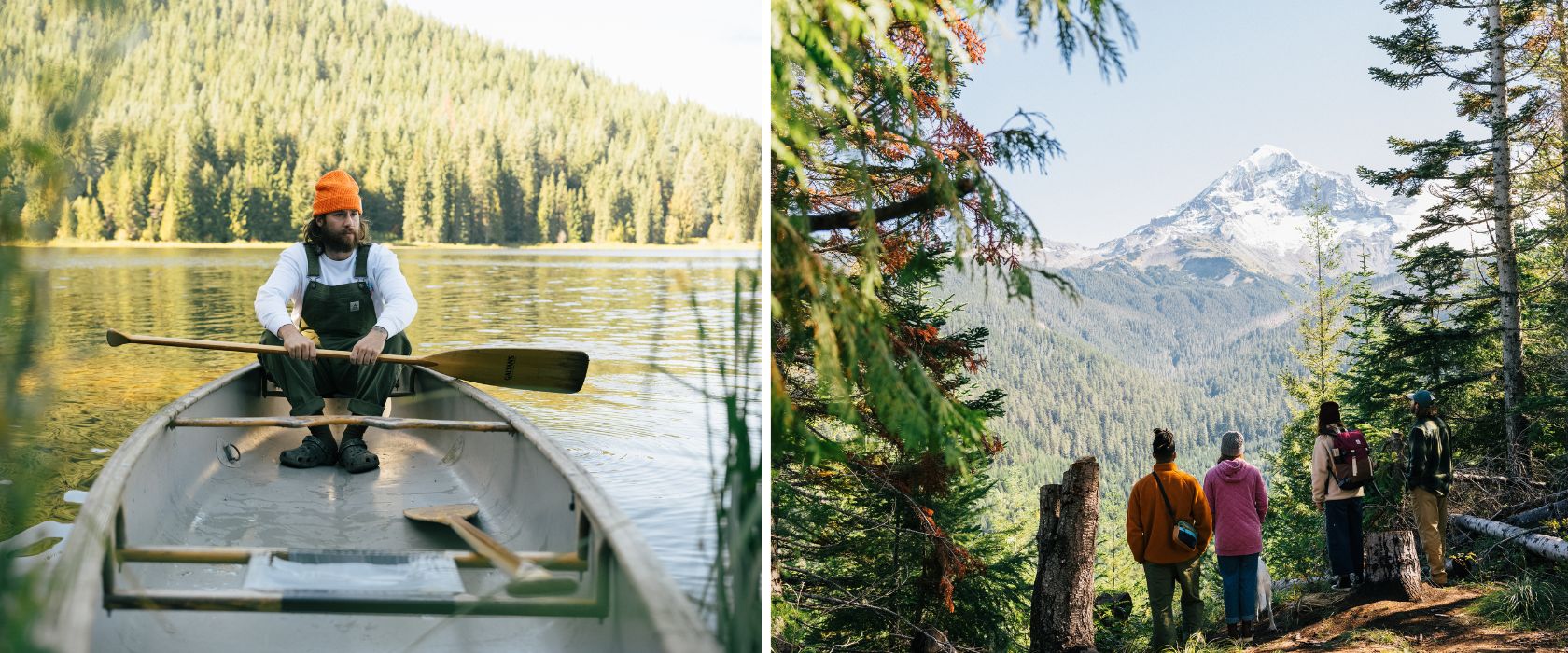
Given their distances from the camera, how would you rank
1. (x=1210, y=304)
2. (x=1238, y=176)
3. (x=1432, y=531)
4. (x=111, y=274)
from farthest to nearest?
(x=1210, y=304) < (x=1238, y=176) < (x=111, y=274) < (x=1432, y=531)

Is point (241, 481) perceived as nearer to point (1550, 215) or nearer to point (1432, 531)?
point (1432, 531)

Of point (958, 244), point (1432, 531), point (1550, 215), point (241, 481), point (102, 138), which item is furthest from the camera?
point (1550, 215)

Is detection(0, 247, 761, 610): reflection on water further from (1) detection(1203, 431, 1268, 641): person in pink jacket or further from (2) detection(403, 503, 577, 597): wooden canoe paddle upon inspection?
(1) detection(1203, 431, 1268, 641): person in pink jacket

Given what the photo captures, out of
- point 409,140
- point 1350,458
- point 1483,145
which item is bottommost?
point 1350,458

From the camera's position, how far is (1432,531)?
434 cm

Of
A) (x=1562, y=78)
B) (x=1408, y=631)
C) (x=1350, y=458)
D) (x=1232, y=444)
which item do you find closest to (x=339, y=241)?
(x=1232, y=444)

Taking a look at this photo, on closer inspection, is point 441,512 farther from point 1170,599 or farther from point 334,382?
point 1170,599

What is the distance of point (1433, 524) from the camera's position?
4309mm

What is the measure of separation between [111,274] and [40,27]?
1441 inches

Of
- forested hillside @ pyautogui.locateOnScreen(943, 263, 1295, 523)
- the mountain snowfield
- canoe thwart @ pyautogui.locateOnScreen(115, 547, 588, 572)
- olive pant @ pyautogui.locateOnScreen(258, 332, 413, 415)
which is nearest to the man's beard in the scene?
olive pant @ pyautogui.locateOnScreen(258, 332, 413, 415)

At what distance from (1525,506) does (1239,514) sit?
3.00 meters

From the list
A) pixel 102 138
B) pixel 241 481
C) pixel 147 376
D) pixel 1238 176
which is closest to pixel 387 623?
pixel 102 138

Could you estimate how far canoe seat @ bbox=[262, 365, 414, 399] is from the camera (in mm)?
3896

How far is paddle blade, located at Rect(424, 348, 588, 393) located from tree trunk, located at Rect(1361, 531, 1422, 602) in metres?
3.28
